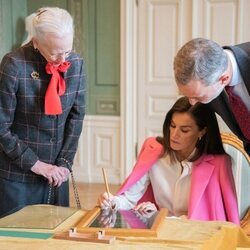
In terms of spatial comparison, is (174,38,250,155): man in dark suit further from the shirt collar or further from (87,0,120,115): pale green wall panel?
(87,0,120,115): pale green wall panel

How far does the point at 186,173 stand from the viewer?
A: 1.94 metres

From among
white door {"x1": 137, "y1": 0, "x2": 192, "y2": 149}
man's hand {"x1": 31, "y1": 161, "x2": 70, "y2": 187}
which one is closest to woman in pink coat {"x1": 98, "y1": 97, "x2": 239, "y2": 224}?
man's hand {"x1": 31, "y1": 161, "x2": 70, "y2": 187}

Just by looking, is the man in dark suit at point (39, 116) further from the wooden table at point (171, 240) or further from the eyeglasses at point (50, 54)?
the wooden table at point (171, 240)

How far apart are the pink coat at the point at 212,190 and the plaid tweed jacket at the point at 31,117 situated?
1.07ft

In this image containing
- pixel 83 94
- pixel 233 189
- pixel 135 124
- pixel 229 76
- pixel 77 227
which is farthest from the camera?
pixel 135 124

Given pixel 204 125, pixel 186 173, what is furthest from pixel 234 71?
pixel 186 173

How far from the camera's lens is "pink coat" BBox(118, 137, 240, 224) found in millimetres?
1823

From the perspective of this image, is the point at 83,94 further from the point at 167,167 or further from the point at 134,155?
the point at 134,155

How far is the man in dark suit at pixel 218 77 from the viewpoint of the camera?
1396 millimetres

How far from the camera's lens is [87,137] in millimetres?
4664

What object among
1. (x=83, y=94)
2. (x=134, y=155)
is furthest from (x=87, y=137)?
(x=83, y=94)

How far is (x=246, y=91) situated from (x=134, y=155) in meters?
2.99

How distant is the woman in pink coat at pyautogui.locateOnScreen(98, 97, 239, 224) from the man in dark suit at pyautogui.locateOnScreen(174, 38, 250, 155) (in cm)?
19

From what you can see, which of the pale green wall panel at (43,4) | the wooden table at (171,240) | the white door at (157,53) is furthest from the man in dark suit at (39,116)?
the pale green wall panel at (43,4)
